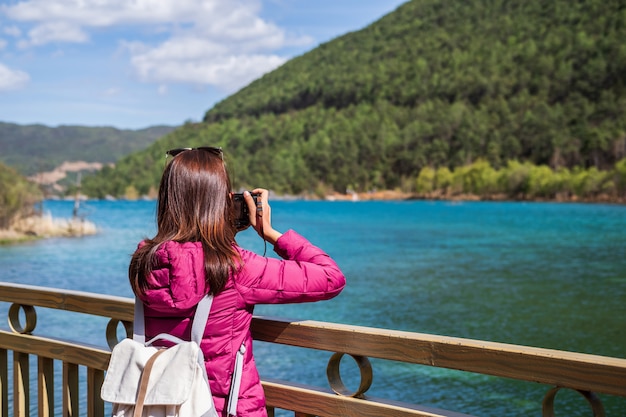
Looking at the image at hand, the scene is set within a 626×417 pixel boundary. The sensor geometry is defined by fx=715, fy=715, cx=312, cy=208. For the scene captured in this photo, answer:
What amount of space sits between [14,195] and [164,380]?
31781mm

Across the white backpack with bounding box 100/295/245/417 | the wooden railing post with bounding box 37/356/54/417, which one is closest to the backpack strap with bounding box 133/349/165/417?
the white backpack with bounding box 100/295/245/417

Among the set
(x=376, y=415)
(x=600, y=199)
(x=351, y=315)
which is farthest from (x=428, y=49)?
(x=376, y=415)

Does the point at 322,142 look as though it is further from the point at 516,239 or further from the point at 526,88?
the point at 516,239

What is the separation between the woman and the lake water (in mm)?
168

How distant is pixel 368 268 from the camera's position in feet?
84.9

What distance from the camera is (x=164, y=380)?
1.77 metres

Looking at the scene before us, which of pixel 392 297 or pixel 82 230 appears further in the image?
pixel 82 230

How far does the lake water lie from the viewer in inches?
399

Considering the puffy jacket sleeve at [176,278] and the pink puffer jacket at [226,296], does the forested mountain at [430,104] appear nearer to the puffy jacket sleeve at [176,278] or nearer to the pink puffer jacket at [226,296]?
the pink puffer jacket at [226,296]

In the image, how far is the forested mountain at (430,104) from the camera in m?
106

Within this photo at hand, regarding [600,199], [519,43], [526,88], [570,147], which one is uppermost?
[519,43]

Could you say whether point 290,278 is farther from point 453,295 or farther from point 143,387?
point 453,295

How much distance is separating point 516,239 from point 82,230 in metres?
24.5

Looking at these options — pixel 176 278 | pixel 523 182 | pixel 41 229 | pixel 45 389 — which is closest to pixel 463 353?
pixel 176 278
